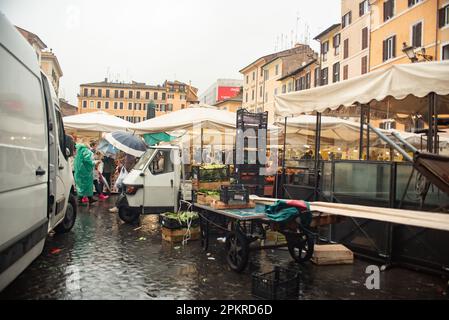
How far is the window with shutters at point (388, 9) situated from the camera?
86.9ft

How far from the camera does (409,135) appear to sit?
52.3 ft

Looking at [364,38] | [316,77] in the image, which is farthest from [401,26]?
[316,77]

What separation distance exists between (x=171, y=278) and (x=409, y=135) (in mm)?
14053

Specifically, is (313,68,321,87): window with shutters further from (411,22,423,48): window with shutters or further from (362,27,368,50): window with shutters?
(411,22,423,48): window with shutters

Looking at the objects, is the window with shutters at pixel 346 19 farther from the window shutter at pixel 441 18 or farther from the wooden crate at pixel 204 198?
the wooden crate at pixel 204 198

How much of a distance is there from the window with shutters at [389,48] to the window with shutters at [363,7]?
514 cm

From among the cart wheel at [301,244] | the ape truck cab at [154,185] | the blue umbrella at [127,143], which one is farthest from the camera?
the blue umbrella at [127,143]

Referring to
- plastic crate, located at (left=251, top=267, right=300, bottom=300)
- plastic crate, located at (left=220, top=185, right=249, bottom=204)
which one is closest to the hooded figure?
plastic crate, located at (left=220, top=185, right=249, bottom=204)

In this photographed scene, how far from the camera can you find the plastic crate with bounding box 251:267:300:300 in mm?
4512

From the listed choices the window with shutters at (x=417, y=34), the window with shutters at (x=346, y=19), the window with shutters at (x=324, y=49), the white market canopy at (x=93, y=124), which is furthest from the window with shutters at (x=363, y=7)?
the white market canopy at (x=93, y=124)

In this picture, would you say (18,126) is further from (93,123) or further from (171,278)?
(93,123)

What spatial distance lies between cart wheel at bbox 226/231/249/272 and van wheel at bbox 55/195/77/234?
163 inches

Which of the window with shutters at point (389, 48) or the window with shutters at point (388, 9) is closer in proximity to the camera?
the window with shutters at point (389, 48)
